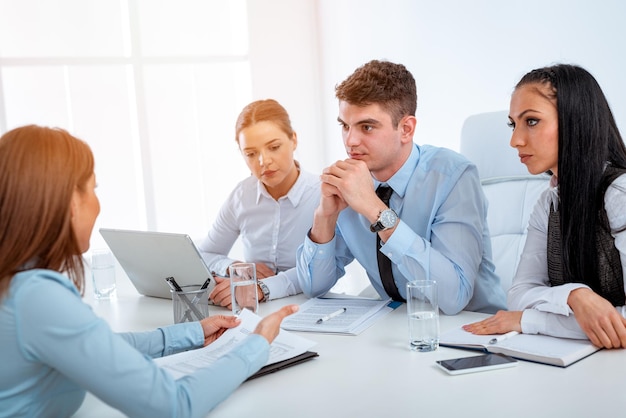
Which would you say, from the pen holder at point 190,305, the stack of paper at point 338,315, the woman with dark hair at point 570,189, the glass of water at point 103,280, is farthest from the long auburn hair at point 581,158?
the glass of water at point 103,280

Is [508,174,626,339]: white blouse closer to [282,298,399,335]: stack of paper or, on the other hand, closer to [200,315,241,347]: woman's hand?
[282,298,399,335]: stack of paper

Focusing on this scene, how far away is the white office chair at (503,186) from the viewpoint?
238 centimetres

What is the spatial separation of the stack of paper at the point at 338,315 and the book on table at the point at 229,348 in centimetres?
15

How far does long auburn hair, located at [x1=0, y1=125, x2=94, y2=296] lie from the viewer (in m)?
1.02

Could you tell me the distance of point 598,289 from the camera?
1586 millimetres

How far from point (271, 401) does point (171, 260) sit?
79cm

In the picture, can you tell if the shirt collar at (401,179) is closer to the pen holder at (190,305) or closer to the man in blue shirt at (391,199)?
the man in blue shirt at (391,199)

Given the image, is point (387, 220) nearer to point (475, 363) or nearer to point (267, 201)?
point (475, 363)

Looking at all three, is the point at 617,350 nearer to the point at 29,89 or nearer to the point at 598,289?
the point at 598,289

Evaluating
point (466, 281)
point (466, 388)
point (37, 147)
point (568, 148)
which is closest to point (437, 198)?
point (466, 281)

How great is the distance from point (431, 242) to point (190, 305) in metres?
0.66

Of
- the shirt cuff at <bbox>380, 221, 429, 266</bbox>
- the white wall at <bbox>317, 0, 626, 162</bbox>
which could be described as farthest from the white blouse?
the white wall at <bbox>317, 0, 626, 162</bbox>

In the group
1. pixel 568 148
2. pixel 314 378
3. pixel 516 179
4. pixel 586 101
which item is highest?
pixel 586 101

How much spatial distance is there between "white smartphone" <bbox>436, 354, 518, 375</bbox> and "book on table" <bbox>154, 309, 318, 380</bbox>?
26cm
